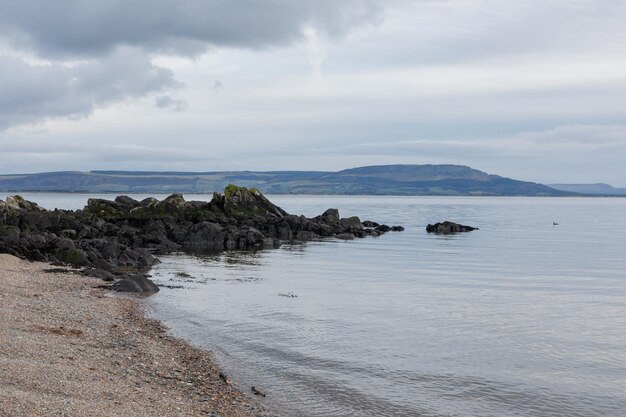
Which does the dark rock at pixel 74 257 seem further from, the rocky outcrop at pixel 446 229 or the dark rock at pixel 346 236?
the rocky outcrop at pixel 446 229

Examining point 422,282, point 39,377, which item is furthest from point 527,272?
point 39,377

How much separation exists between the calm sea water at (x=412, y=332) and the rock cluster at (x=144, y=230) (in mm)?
3691

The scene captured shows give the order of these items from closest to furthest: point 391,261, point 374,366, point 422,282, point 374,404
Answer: point 374,404
point 374,366
point 422,282
point 391,261

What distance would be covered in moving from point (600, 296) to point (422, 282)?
793 centimetres

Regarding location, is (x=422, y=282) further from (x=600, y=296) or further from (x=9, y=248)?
(x=9, y=248)

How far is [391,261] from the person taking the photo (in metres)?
A: 41.6

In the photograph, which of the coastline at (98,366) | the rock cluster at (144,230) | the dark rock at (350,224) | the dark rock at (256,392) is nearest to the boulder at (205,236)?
the rock cluster at (144,230)

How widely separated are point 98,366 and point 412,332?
32.4ft

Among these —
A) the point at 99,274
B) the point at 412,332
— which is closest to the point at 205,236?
the point at 99,274

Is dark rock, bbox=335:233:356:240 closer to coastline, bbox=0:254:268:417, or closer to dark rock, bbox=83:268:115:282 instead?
dark rock, bbox=83:268:115:282

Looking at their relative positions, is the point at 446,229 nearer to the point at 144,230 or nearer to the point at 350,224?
the point at 350,224

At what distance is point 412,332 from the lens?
19.6 meters

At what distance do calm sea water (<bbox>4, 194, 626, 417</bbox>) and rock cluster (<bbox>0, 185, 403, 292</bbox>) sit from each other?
3691 millimetres

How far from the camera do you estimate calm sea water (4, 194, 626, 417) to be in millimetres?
13656
